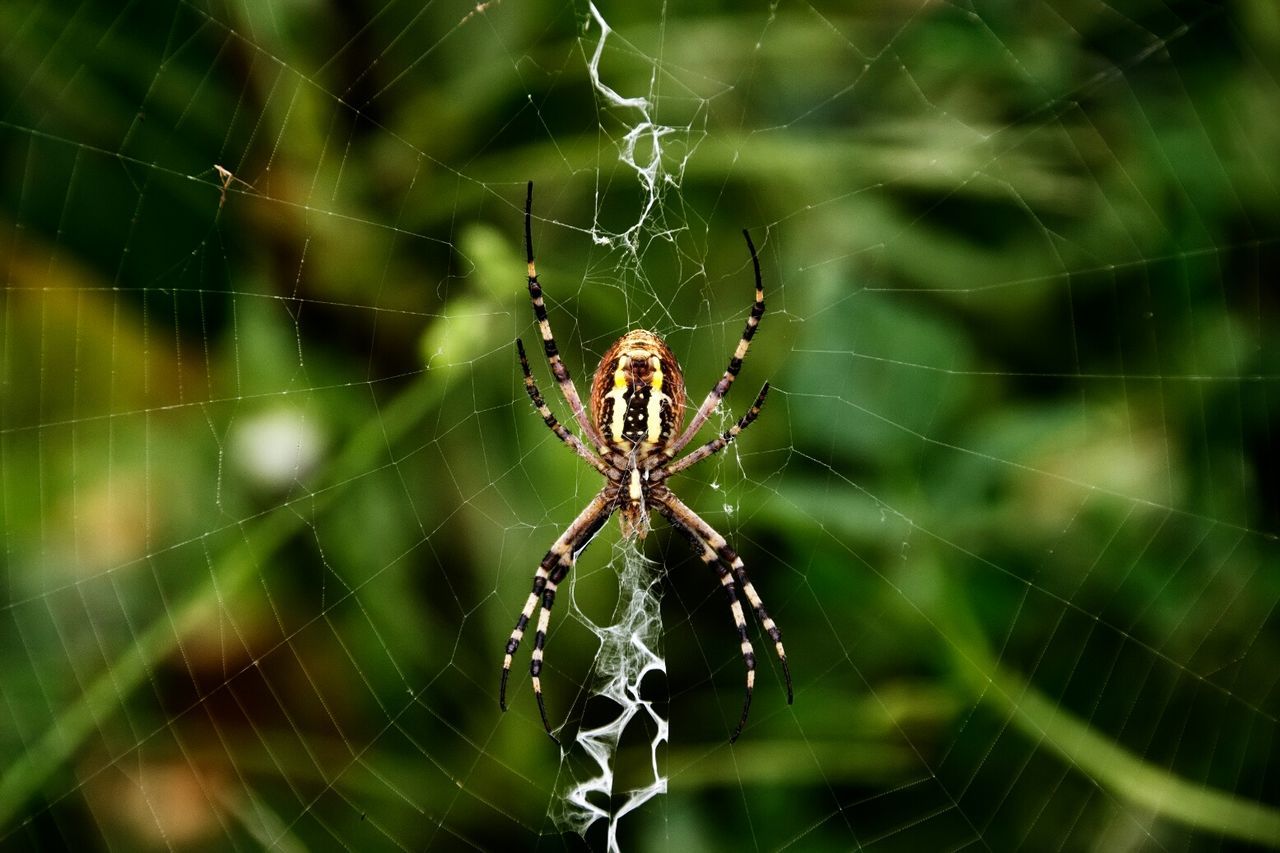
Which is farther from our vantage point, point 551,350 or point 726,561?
point 726,561

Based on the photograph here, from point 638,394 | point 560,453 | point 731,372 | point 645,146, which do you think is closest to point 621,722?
point 560,453

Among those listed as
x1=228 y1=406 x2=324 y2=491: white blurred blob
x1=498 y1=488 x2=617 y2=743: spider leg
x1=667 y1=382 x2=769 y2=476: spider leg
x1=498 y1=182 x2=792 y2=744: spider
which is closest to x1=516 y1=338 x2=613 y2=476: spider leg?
x1=498 y1=182 x2=792 y2=744: spider

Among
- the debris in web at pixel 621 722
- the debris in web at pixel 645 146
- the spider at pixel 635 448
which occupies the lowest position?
the debris in web at pixel 621 722

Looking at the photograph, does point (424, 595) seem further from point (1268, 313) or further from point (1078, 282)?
point (1268, 313)

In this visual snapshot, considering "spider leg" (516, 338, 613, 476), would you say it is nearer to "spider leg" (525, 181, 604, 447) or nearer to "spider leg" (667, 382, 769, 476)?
"spider leg" (525, 181, 604, 447)

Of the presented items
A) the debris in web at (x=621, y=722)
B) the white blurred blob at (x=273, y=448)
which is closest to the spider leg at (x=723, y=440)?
the debris in web at (x=621, y=722)

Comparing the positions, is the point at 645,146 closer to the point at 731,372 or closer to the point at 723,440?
the point at 731,372

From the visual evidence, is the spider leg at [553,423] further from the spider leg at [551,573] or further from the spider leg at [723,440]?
the spider leg at [723,440]
